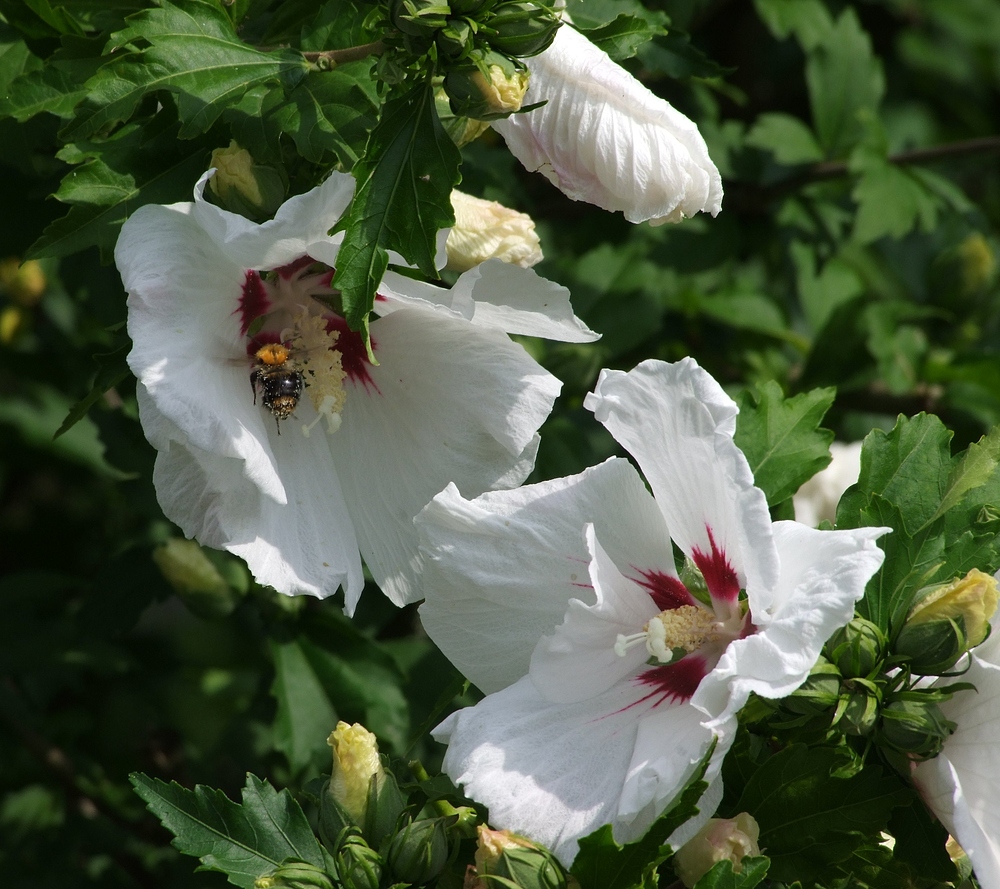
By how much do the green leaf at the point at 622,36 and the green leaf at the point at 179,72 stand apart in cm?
41

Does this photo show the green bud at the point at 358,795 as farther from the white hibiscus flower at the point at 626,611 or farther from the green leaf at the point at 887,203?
the green leaf at the point at 887,203

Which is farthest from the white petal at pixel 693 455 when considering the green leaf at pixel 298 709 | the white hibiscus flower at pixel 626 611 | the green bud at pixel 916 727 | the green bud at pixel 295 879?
the green leaf at pixel 298 709

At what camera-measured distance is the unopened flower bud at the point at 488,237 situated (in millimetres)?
1597

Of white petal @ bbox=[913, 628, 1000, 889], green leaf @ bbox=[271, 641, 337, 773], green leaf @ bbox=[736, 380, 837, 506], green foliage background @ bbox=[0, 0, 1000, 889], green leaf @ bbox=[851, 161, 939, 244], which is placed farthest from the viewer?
green leaf @ bbox=[851, 161, 939, 244]

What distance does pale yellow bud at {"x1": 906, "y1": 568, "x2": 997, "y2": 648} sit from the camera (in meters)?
1.28

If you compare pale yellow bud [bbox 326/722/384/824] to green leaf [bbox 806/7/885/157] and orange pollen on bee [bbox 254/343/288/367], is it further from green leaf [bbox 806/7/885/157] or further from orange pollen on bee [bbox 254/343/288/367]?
green leaf [bbox 806/7/885/157]

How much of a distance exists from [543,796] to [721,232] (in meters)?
1.69

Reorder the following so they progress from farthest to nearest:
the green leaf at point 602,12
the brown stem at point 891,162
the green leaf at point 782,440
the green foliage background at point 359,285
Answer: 1. the brown stem at point 891,162
2. the green leaf at point 602,12
3. the green leaf at point 782,440
4. the green foliage background at point 359,285

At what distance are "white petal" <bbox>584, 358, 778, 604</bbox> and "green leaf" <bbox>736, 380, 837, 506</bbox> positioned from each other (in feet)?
0.85

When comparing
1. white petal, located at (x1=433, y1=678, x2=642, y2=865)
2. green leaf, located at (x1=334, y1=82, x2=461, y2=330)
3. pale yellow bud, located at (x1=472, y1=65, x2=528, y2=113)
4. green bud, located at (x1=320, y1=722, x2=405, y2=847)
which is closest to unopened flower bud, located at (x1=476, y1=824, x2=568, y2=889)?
white petal, located at (x1=433, y1=678, x2=642, y2=865)

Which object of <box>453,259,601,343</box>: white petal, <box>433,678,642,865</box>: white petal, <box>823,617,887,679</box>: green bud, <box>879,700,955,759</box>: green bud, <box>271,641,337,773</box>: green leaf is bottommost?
<box>271,641,337,773</box>: green leaf

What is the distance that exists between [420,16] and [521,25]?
12 centimetres

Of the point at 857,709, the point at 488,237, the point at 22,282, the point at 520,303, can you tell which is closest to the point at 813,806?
the point at 857,709

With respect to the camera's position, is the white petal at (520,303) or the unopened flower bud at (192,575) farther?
the unopened flower bud at (192,575)
